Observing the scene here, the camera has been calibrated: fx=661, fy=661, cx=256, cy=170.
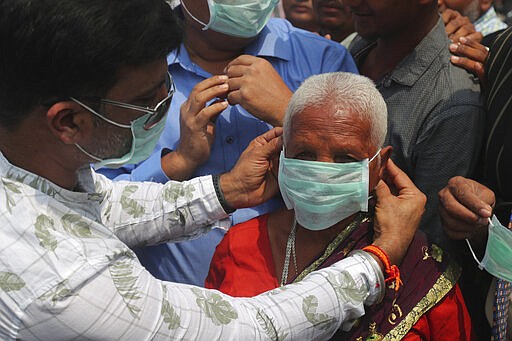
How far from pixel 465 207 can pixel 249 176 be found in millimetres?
779

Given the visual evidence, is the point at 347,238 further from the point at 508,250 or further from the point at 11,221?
the point at 11,221

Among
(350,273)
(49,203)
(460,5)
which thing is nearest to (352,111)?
(350,273)

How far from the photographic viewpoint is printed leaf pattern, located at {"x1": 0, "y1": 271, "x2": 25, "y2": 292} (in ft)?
5.10

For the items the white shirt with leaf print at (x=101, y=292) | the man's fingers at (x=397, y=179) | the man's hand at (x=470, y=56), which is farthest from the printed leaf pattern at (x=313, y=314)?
the man's hand at (x=470, y=56)

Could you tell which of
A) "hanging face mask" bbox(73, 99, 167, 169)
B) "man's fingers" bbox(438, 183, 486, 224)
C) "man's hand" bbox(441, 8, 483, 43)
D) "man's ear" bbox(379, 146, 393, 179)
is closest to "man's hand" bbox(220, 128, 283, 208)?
"man's ear" bbox(379, 146, 393, 179)

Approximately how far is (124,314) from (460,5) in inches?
127

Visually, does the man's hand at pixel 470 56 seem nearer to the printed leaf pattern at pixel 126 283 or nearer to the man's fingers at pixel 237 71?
the man's fingers at pixel 237 71

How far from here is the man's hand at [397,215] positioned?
214 cm

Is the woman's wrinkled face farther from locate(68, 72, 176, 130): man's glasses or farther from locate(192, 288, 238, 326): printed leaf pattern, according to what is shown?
locate(192, 288, 238, 326): printed leaf pattern

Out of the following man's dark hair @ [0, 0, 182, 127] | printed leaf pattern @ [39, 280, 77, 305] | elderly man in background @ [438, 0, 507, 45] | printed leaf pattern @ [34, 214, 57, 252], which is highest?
man's dark hair @ [0, 0, 182, 127]

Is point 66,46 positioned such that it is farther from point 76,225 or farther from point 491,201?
point 491,201

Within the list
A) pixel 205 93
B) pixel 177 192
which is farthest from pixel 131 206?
pixel 205 93

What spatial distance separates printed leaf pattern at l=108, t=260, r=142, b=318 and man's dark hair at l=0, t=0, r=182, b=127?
439mm

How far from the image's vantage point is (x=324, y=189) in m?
2.28
